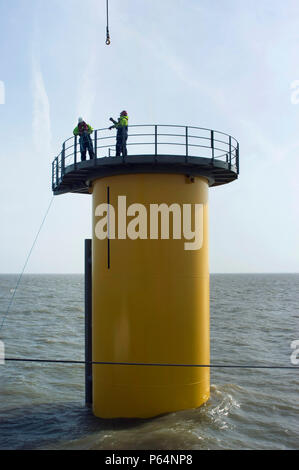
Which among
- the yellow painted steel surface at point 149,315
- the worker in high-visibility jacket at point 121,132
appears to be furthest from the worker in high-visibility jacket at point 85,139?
the yellow painted steel surface at point 149,315

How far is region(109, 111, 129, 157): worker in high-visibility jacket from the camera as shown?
12.1 meters

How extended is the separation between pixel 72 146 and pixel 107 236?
284 centimetres

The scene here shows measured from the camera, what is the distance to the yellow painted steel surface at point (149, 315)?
11375 mm

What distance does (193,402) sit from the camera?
38.7 feet

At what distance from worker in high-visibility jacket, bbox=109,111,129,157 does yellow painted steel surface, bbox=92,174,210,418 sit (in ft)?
2.62

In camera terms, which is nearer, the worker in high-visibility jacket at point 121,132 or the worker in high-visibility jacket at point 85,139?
the worker in high-visibility jacket at point 121,132

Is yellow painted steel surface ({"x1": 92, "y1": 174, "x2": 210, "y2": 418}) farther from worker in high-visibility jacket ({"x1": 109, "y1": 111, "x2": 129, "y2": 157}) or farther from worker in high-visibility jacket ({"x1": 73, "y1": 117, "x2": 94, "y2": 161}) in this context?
worker in high-visibility jacket ({"x1": 73, "y1": 117, "x2": 94, "y2": 161})

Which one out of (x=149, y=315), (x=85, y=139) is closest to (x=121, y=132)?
(x=85, y=139)

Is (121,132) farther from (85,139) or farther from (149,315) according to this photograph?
(149,315)

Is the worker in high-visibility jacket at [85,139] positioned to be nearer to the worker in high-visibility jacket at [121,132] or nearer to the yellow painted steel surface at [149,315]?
the worker in high-visibility jacket at [121,132]

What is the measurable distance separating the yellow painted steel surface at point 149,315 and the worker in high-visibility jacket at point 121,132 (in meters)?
0.80

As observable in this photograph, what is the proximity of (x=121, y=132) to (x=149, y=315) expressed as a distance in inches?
182

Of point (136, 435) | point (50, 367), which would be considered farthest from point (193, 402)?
point (50, 367)
